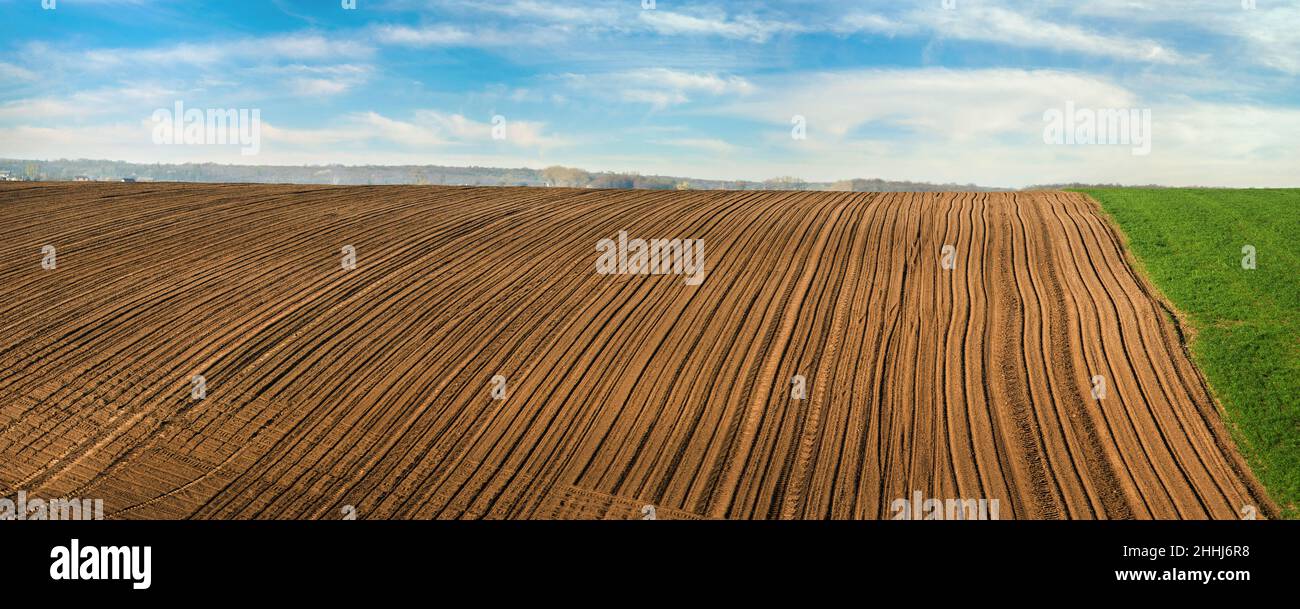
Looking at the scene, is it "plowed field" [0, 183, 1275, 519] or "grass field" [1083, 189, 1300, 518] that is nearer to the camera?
"plowed field" [0, 183, 1275, 519]

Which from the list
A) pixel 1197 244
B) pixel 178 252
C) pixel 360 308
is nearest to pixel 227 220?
pixel 178 252

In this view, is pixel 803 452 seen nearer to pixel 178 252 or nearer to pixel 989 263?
pixel 989 263
